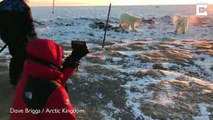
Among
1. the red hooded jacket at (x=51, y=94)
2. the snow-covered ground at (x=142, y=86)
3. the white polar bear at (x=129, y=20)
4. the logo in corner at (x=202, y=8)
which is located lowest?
the snow-covered ground at (x=142, y=86)

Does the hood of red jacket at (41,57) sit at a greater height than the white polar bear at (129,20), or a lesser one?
lesser

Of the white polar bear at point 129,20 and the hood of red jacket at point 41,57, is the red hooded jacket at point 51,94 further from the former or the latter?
the white polar bear at point 129,20

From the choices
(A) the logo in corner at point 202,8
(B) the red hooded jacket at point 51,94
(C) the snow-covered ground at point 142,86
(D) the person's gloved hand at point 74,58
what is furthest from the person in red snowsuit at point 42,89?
(A) the logo in corner at point 202,8

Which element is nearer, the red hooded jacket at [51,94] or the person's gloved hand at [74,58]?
the red hooded jacket at [51,94]

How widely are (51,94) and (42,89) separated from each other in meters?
0.08

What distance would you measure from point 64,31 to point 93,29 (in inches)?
73.3

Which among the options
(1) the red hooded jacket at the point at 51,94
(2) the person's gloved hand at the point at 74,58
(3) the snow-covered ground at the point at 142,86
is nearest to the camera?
(1) the red hooded jacket at the point at 51,94

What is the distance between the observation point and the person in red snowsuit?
9.12 feet

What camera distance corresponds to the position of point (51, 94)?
2.78m

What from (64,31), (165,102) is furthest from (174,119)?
(64,31)

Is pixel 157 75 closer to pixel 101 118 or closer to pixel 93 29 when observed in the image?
pixel 101 118

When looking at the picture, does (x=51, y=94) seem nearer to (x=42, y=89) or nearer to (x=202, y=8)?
(x=42, y=89)

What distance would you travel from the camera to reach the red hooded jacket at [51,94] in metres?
2.78

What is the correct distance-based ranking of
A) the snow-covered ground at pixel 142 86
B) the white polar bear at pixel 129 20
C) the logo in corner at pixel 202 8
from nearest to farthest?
1. the snow-covered ground at pixel 142 86
2. the white polar bear at pixel 129 20
3. the logo in corner at pixel 202 8
